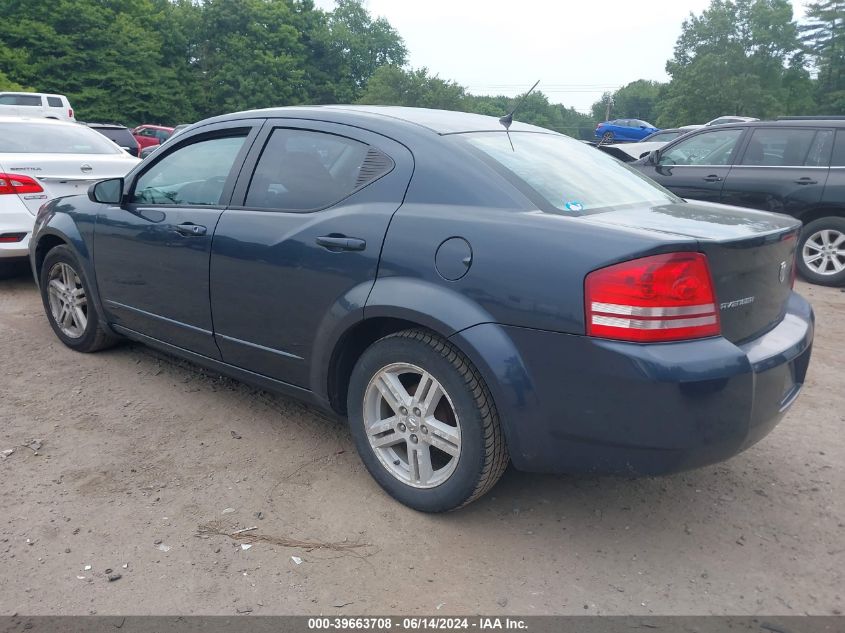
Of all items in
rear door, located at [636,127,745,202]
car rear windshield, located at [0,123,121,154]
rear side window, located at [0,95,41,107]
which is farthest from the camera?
rear side window, located at [0,95,41,107]

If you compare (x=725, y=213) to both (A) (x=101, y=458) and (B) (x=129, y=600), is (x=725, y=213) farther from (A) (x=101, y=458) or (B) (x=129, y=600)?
(A) (x=101, y=458)

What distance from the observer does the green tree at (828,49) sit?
5194 centimetres

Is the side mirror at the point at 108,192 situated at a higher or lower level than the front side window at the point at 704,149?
lower

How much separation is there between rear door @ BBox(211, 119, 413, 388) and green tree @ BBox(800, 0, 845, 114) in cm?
5650

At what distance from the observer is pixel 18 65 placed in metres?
37.1

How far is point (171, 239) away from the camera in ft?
12.0

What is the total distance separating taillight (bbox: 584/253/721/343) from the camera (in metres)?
2.28

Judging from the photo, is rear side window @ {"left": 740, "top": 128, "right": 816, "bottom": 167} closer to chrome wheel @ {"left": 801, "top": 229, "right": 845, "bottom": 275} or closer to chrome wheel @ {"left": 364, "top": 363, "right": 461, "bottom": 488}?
chrome wheel @ {"left": 801, "top": 229, "right": 845, "bottom": 275}

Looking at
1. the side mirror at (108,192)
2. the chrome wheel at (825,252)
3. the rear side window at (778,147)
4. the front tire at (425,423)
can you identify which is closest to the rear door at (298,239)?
the front tire at (425,423)

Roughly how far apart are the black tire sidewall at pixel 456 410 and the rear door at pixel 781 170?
235 inches

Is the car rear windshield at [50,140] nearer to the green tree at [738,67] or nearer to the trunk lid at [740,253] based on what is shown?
the trunk lid at [740,253]

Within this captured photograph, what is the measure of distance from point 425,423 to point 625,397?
0.82 metres

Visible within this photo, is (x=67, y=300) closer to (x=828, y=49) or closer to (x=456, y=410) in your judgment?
(x=456, y=410)

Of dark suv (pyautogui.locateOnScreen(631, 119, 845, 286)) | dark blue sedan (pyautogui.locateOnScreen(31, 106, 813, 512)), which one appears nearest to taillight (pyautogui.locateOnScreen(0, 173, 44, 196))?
dark blue sedan (pyautogui.locateOnScreen(31, 106, 813, 512))
